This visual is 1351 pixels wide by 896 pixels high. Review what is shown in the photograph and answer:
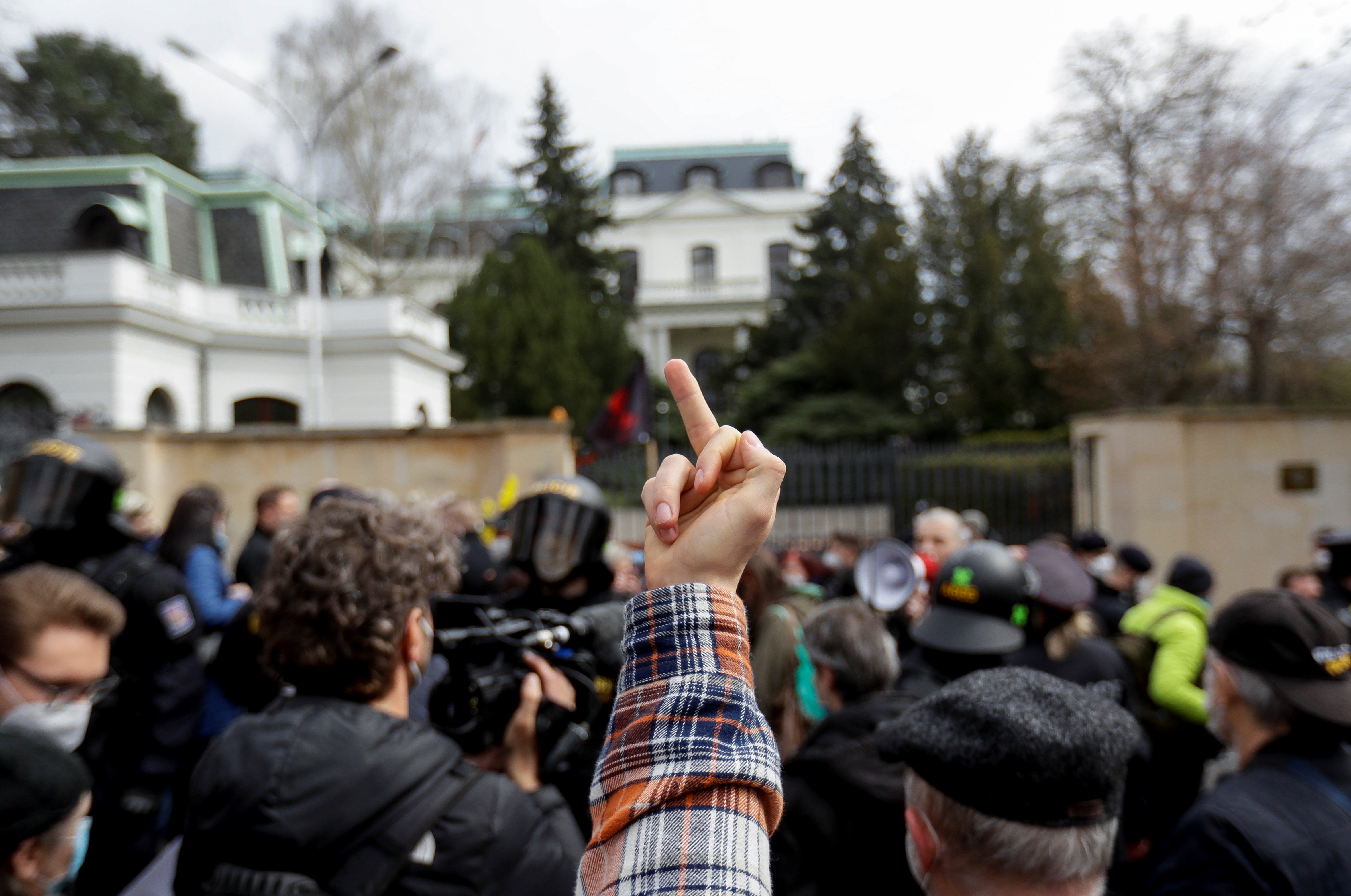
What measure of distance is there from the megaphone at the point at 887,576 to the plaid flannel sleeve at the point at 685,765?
3.38 metres

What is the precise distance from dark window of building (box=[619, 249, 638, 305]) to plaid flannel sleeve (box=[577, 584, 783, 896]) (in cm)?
3297

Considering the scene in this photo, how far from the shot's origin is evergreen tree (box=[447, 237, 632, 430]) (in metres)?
23.7

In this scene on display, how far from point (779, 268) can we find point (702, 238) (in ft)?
20.1

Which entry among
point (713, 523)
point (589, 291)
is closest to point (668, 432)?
point (713, 523)

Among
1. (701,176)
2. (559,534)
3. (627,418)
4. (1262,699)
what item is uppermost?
(701,176)

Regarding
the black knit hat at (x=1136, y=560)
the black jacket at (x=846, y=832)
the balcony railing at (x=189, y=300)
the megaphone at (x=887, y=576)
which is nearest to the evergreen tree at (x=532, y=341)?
the balcony railing at (x=189, y=300)

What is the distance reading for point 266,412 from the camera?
910 inches

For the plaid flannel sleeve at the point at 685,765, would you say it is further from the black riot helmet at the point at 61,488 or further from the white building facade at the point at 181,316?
the white building facade at the point at 181,316

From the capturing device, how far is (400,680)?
1856mm

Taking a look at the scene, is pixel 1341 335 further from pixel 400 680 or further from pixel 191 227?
pixel 191 227

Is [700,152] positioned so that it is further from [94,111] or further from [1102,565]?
[1102,565]

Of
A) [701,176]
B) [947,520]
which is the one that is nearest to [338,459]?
[947,520]

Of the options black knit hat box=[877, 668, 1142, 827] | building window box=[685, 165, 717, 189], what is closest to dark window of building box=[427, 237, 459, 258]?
building window box=[685, 165, 717, 189]

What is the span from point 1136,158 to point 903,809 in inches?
757
